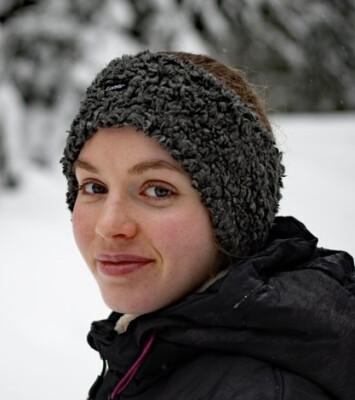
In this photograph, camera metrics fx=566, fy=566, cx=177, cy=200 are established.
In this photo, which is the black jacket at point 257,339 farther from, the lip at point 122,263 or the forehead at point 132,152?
the forehead at point 132,152

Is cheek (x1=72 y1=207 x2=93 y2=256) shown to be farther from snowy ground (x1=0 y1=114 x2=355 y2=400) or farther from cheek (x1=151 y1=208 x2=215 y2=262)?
snowy ground (x1=0 y1=114 x2=355 y2=400)

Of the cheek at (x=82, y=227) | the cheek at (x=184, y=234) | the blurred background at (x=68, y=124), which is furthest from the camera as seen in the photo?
the blurred background at (x=68, y=124)

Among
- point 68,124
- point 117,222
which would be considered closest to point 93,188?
point 117,222

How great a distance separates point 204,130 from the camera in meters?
1.26

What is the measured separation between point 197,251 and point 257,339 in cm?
25

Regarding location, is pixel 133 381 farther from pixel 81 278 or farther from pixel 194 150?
pixel 81 278

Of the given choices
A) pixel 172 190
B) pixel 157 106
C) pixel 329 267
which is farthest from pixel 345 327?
pixel 157 106

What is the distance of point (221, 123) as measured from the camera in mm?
1281

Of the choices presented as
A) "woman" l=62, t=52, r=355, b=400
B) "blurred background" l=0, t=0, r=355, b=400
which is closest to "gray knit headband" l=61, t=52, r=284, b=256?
"woman" l=62, t=52, r=355, b=400

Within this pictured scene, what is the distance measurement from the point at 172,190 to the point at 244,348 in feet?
1.22

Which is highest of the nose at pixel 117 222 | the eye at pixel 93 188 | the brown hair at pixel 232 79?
the brown hair at pixel 232 79

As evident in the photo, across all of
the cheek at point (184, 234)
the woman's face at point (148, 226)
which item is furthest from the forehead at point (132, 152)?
the cheek at point (184, 234)

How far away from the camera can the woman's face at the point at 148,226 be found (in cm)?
123

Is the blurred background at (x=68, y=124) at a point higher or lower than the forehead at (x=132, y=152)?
higher
